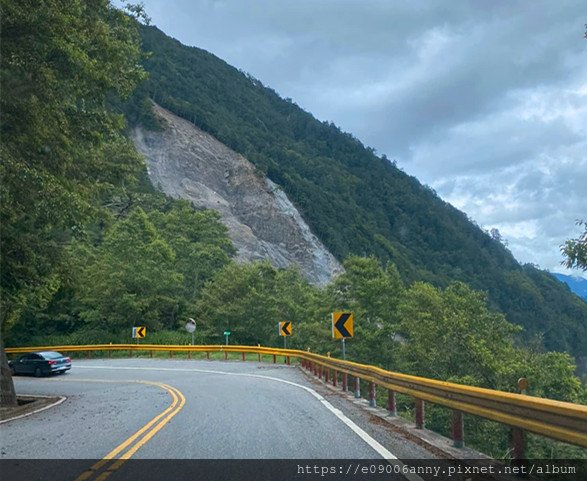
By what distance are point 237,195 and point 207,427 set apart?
306 feet

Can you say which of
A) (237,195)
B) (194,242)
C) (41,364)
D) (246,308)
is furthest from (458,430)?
(237,195)

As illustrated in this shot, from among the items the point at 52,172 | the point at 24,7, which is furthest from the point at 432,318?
the point at 24,7

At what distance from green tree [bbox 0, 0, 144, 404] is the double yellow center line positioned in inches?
197

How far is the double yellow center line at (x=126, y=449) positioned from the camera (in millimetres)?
6918

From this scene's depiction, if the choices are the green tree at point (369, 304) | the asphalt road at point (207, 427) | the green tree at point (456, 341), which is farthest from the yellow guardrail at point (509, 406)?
the green tree at point (369, 304)

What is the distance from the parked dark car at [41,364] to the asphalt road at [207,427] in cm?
1133

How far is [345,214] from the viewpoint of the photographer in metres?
148

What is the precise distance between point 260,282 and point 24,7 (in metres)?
46.3

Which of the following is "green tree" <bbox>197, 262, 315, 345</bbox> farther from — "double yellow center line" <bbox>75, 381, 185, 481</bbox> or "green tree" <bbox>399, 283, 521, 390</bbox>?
"double yellow center line" <bbox>75, 381, 185, 481</bbox>

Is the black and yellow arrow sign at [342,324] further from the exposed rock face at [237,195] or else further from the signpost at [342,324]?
the exposed rock face at [237,195]

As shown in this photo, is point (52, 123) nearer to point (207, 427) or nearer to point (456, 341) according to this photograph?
point (207, 427)

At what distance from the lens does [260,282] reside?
189 feet

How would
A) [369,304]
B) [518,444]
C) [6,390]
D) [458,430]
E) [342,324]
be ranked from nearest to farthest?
[518,444]
[458,430]
[6,390]
[342,324]
[369,304]

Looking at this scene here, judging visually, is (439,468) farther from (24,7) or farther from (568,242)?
(24,7)
